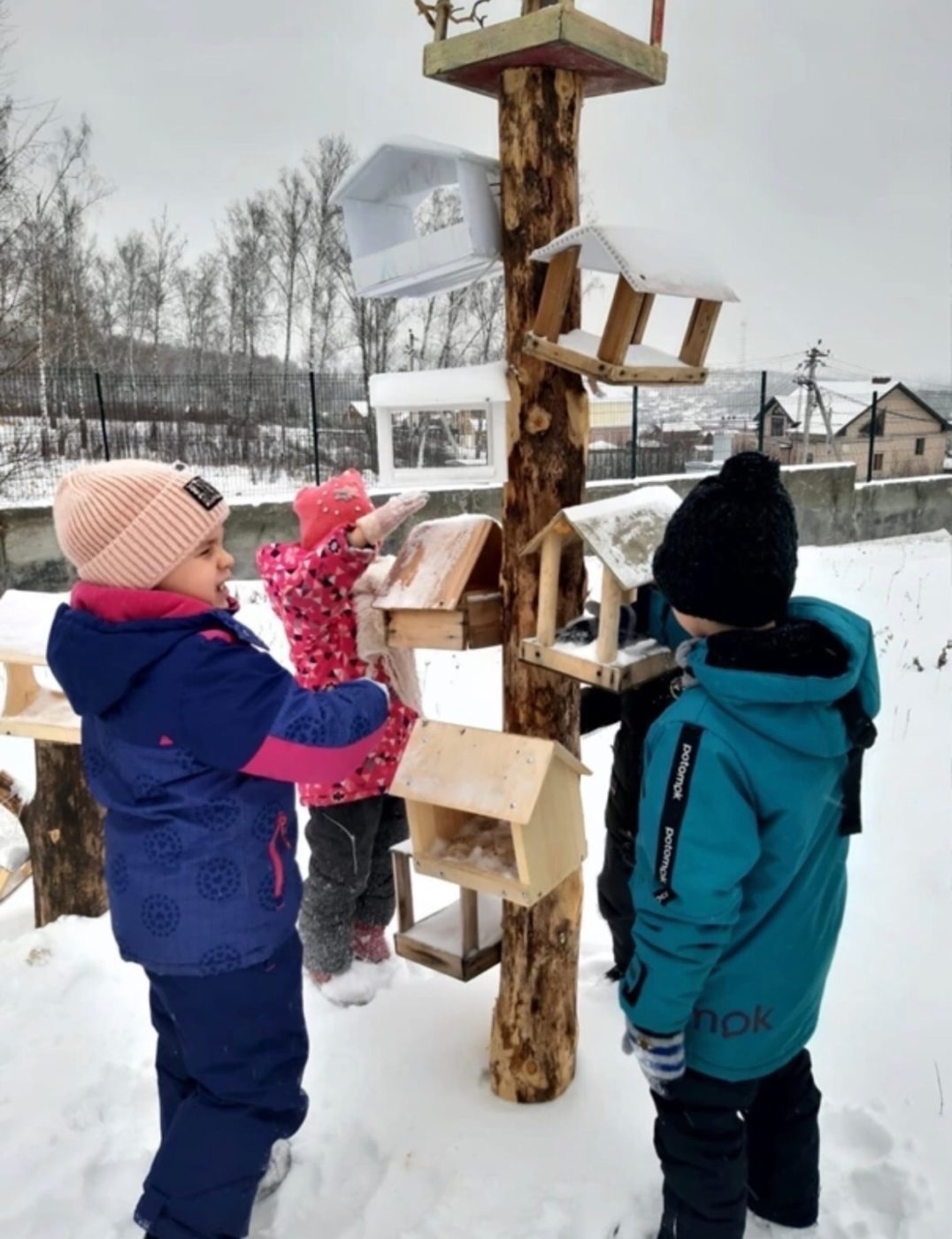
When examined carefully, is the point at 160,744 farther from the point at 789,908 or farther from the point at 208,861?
the point at 789,908

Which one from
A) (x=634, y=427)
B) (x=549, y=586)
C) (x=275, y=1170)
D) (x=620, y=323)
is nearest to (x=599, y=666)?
(x=549, y=586)

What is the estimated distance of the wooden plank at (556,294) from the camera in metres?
1.84

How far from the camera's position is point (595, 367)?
181 centimetres

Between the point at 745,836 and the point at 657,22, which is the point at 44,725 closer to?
the point at 745,836

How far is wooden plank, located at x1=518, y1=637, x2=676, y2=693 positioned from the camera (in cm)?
177

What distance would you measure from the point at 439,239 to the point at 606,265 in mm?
490

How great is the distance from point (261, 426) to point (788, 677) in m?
13.1

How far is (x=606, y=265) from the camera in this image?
69.2 inches

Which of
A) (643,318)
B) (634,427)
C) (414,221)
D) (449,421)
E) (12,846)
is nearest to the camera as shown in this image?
(643,318)

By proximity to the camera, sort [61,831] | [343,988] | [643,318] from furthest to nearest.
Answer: [61,831], [343,988], [643,318]

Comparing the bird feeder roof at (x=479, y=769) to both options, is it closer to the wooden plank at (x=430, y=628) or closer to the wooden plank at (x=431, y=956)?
the wooden plank at (x=430, y=628)

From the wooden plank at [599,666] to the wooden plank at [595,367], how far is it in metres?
0.56

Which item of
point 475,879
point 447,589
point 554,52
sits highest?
point 554,52

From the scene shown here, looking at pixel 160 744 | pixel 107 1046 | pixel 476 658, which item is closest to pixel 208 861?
pixel 160 744
